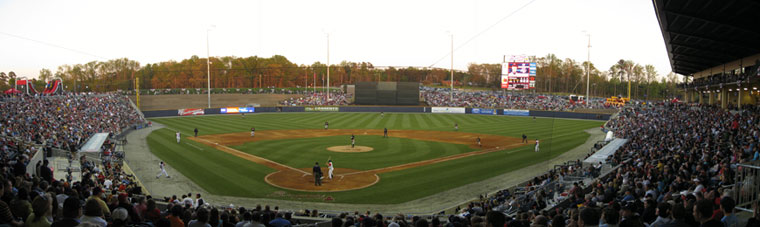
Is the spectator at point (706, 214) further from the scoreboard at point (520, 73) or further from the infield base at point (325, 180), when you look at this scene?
the scoreboard at point (520, 73)

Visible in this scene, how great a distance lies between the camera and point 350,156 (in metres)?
30.8

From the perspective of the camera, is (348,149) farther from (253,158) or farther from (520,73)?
(520,73)

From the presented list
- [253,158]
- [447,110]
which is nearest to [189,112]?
[447,110]

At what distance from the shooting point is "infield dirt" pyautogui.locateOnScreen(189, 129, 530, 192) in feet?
74.4

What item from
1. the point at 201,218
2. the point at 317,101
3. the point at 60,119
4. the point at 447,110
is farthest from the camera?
the point at 317,101

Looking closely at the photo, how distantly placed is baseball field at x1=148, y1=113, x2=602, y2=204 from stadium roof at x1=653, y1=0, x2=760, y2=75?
747cm

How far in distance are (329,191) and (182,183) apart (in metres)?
7.80

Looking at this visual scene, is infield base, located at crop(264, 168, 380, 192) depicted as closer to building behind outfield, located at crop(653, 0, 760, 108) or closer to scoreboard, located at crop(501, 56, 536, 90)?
building behind outfield, located at crop(653, 0, 760, 108)

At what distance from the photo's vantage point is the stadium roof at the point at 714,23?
16.7 meters

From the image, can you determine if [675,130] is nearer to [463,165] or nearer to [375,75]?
[463,165]

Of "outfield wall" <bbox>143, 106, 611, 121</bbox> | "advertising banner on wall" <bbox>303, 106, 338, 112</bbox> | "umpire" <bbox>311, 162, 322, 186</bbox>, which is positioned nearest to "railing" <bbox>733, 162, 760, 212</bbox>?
"umpire" <bbox>311, 162, 322, 186</bbox>

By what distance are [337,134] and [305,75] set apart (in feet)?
285

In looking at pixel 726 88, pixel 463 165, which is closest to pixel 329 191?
pixel 463 165

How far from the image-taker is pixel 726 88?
40.2 m
